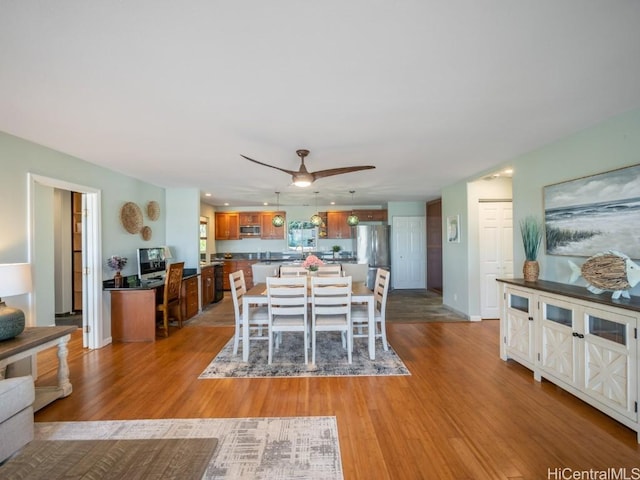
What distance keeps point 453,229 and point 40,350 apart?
5.59m

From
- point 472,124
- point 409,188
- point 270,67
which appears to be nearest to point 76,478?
point 270,67

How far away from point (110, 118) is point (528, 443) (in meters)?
3.91

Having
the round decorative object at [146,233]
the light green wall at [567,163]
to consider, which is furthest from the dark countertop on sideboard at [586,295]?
the round decorative object at [146,233]

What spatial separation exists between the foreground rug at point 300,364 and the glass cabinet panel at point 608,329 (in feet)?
5.09

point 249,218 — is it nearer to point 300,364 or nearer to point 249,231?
point 249,231

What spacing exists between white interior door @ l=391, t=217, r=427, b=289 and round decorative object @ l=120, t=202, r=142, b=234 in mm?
5658

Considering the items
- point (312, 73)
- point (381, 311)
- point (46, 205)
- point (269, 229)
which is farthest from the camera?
point (269, 229)

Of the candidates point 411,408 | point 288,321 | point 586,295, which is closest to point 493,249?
point 586,295

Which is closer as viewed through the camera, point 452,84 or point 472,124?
point 452,84

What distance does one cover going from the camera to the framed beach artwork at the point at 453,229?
5.14 m

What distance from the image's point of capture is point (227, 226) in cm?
803

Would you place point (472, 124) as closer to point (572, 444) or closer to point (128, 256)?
point (572, 444)

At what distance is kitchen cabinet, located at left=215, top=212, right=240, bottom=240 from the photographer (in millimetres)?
8016

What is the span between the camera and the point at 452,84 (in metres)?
1.95
